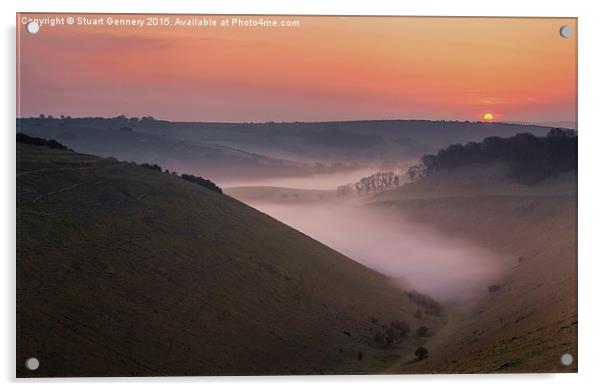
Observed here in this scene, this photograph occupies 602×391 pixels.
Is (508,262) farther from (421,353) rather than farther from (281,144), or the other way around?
(281,144)

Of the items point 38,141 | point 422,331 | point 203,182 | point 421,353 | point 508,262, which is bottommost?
point 421,353

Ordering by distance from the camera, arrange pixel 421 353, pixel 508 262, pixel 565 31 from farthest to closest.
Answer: pixel 508 262
pixel 421 353
pixel 565 31

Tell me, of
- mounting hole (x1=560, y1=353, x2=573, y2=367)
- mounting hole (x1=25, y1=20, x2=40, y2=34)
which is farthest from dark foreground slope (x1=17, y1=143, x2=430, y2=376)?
mounting hole (x1=560, y1=353, x2=573, y2=367)

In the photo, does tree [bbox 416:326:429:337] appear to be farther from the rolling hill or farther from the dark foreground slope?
the rolling hill

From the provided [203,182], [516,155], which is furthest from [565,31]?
[203,182]

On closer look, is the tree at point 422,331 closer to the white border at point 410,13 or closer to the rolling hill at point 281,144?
the white border at point 410,13
